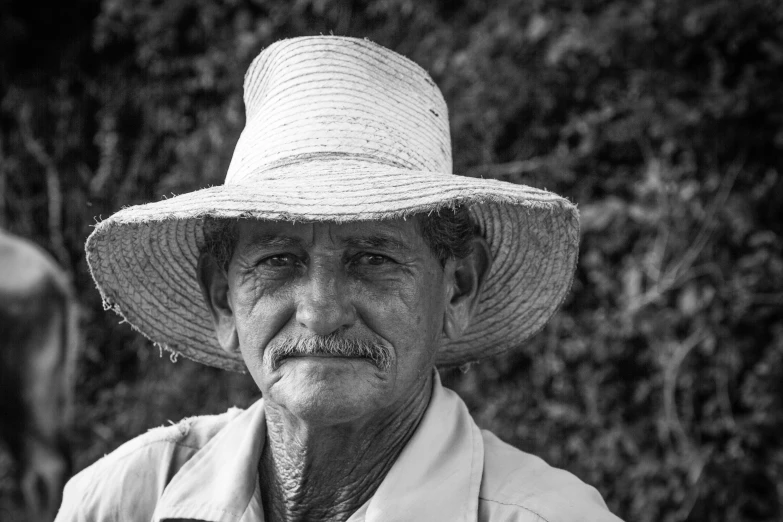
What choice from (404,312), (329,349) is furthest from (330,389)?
(404,312)

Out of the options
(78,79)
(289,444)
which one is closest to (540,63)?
(289,444)

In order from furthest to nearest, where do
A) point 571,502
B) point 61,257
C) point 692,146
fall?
1. point 61,257
2. point 692,146
3. point 571,502

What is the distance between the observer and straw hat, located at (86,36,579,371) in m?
1.68

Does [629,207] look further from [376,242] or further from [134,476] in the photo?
[134,476]

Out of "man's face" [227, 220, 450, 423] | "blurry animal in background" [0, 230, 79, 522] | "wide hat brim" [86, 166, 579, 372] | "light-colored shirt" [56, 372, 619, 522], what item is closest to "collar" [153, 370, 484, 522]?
"light-colored shirt" [56, 372, 619, 522]

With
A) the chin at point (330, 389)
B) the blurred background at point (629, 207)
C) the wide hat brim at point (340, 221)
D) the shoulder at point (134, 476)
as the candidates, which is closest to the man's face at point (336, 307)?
the chin at point (330, 389)

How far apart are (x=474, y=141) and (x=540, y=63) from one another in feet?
1.48

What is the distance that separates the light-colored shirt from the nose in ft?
1.03

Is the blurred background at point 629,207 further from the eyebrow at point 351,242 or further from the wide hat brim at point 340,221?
the eyebrow at point 351,242

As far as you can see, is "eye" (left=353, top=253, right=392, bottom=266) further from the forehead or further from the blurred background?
the blurred background

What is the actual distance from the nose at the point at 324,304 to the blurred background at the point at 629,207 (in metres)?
1.63

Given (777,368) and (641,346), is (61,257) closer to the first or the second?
(641,346)

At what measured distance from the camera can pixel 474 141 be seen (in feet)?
14.1

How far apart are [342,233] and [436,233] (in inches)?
8.8
